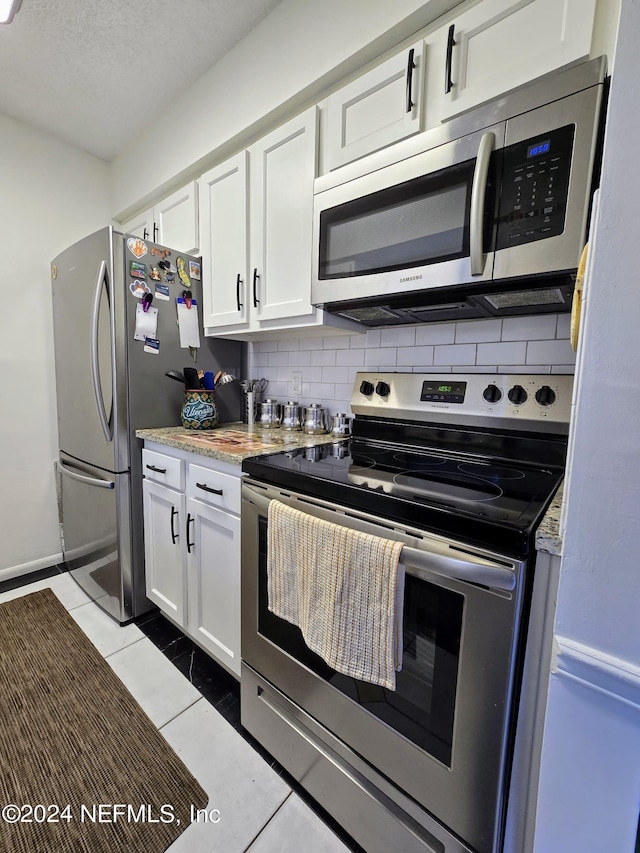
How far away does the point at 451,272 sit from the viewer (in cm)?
105

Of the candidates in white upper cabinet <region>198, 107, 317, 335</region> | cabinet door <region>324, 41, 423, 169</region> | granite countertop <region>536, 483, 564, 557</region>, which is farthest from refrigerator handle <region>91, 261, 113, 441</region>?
granite countertop <region>536, 483, 564, 557</region>

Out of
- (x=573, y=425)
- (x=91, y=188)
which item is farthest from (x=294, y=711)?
(x=91, y=188)

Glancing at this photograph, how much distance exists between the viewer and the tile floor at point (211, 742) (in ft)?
3.27

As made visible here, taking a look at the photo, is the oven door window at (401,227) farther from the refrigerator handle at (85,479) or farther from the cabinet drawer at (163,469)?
the refrigerator handle at (85,479)

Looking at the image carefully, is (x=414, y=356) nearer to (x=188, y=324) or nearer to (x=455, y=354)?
(x=455, y=354)

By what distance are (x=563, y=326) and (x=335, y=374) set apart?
94 cm

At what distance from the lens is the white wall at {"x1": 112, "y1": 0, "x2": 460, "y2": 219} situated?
3.87 feet

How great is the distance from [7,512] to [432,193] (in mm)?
2761

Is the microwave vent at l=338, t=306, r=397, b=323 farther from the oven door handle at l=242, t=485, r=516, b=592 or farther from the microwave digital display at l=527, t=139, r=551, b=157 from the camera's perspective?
the oven door handle at l=242, t=485, r=516, b=592

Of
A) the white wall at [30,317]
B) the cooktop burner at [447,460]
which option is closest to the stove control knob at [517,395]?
the cooktop burner at [447,460]

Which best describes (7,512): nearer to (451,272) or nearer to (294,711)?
(294,711)

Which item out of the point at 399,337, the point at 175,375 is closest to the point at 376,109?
the point at 399,337

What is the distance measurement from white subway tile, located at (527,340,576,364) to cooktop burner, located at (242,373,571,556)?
92 millimetres

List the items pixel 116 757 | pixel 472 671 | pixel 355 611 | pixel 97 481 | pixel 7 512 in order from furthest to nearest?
pixel 7 512
pixel 97 481
pixel 116 757
pixel 355 611
pixel 472 671
